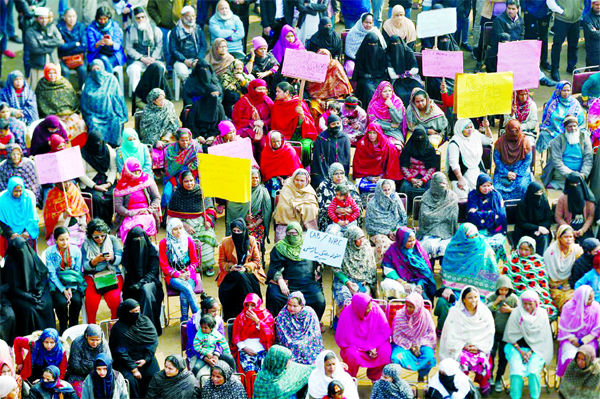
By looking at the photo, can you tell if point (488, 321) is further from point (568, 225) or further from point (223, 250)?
point (223, 250)

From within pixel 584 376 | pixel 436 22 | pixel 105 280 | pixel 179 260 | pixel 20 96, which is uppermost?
pixel 436 22

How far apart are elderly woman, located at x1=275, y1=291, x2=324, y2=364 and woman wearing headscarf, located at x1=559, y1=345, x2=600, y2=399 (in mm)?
2375

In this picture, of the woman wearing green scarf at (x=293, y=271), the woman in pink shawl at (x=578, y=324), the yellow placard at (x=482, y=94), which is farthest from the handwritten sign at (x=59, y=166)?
the woman in pink shawl at (x=578, y=324)

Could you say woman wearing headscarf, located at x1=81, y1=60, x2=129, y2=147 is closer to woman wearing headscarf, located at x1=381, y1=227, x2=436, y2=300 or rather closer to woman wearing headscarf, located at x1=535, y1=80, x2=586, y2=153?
woman wearing headscarf, located at x1=381, y1=227, x2=436, y2=300

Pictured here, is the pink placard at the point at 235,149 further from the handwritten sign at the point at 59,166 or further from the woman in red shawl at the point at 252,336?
the woman in red shawl at the point at 252,336

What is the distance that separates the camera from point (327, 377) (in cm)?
1314

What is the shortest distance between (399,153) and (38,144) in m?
4.19

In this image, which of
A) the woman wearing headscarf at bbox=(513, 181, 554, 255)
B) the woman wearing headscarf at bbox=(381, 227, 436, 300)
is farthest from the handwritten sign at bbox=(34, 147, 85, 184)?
the woman wearing headscarf at bbox=(513, 181, 554, 255)

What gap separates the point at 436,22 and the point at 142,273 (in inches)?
238

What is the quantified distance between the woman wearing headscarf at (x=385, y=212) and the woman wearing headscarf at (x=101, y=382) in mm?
3663

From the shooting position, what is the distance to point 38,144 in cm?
1705

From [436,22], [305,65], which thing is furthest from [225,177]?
[436,22]

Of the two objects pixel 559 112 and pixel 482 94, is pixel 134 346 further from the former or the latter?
pixel 559 112

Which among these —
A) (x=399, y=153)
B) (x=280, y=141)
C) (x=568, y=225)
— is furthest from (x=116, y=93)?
(x=568, y=225)
